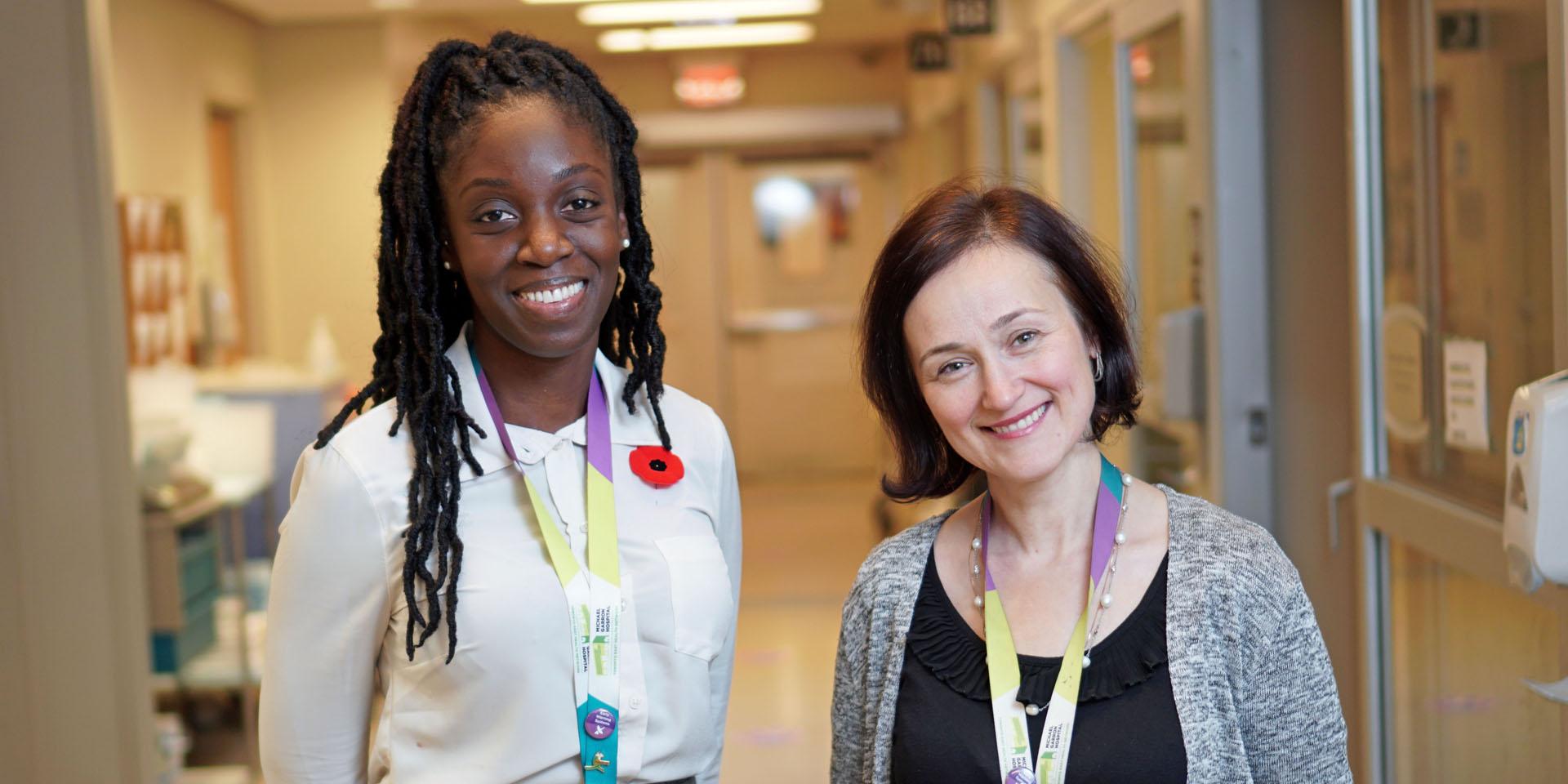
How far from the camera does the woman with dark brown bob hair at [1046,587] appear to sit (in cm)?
152

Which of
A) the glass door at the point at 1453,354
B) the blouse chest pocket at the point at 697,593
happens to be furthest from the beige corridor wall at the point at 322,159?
the blouse chest pocket at the point at 697,593

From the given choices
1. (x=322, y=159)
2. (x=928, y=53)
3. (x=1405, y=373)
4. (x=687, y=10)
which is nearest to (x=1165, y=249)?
(x=1405, y=373)

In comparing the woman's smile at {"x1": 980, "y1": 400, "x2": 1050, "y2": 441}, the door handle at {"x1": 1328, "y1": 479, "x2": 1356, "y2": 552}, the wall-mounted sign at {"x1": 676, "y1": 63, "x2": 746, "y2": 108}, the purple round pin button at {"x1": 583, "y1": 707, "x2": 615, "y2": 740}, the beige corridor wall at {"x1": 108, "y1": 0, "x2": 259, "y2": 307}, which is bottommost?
the door handle at {"x1": 1328, "y1": 479, "x2": 1356, "y2": 552}

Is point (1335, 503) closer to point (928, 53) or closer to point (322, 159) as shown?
point (928, 53)

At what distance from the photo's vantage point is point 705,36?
8773 millimetres

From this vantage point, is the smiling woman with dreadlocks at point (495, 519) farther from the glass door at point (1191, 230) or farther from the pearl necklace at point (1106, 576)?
the glass door at point (1191, 230)

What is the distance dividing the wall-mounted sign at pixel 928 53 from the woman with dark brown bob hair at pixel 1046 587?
6004mm

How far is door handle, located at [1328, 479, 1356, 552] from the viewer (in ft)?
9.72

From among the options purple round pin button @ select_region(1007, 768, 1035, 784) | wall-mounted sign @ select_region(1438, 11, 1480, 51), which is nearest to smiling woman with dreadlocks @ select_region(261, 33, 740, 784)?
purple round pin button @ select_region(1007, 768, 1035, 784)

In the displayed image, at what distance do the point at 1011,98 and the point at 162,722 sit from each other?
4.51 m

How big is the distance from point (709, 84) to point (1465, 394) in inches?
339

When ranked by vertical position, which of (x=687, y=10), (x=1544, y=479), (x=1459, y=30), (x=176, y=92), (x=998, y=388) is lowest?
(x=1544, y=479)

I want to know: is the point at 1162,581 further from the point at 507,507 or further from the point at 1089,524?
the point at 507,507

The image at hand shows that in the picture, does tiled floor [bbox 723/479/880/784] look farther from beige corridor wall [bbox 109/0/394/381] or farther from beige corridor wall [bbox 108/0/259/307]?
beige corridor wall [bbox 108/0/259/307]
